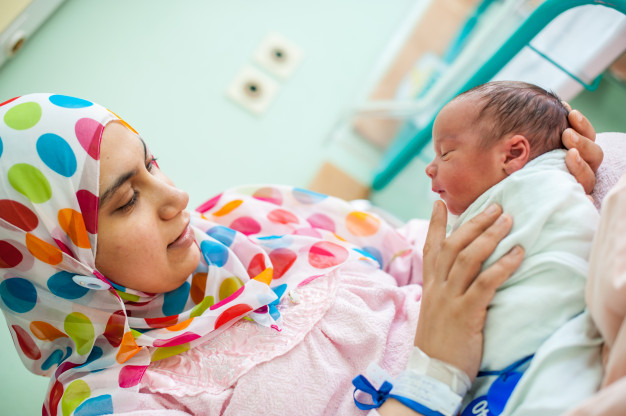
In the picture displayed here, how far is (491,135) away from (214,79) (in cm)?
165

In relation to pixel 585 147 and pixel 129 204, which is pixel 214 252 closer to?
pixel 129 204

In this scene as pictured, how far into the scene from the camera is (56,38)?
2.20m

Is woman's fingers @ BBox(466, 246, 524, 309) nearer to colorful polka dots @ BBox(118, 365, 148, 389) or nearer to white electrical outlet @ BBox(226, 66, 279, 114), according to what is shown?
colorful polka dots @ BBox(118, 365, 148, 389)

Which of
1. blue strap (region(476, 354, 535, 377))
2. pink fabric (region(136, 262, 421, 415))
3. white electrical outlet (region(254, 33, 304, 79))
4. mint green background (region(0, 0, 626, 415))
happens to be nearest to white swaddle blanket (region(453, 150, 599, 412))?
blue strap (region(476, 354, 535, 377))

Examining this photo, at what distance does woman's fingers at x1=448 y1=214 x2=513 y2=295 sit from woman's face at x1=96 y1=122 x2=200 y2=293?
53cm

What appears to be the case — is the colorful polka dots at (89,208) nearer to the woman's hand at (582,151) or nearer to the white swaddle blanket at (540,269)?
the white swaddle blanket at (540,269)

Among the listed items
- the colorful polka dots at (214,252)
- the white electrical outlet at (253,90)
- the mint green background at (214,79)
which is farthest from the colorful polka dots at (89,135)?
the white electrical outlet at (253,90)

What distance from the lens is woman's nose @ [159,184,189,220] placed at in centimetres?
93

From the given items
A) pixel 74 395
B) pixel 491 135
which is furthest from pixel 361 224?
pixel 74 395

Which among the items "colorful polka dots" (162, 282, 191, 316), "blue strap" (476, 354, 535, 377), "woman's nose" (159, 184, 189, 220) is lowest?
"colorful polka dots" (162, 282, 191, 316)

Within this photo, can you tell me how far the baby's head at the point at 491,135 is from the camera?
0.94 metres

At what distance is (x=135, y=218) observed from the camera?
89 centimetres

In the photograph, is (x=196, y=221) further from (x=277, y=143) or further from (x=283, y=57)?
(x=283, y=57)

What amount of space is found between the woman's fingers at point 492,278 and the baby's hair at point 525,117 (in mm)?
249
